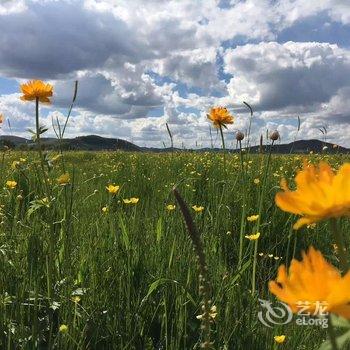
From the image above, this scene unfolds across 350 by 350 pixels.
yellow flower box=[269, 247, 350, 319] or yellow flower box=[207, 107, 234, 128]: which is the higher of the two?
yellow flower box=[207, 107, 234, 128]

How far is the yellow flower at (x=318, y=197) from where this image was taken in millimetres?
608

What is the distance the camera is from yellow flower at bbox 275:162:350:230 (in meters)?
0.61

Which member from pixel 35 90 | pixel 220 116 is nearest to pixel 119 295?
pixel 35 90

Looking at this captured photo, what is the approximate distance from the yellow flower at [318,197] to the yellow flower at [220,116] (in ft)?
9.54

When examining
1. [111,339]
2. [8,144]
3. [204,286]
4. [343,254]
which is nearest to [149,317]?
[111,339]

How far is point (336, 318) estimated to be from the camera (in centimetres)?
69

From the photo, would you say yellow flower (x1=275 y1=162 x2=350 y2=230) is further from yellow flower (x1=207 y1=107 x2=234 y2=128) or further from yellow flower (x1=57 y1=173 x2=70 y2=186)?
yellow flower (x1=207 y1=107 x2=234 y2=128)

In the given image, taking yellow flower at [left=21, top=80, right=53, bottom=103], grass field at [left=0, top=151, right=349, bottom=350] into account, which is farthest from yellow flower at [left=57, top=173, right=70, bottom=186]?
yellow flower at [left=21, top=80, right=53, bottom=103]

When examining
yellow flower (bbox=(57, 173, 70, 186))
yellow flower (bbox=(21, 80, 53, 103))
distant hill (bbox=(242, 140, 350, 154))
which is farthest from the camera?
distant hill (bbox=(242, 140, 350, 154))

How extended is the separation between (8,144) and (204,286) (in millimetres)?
3024

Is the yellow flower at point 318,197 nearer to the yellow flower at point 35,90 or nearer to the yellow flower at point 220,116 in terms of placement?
the yellow flower at point 35,90

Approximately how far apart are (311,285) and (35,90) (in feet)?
7.14

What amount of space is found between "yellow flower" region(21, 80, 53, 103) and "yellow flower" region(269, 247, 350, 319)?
2.14m

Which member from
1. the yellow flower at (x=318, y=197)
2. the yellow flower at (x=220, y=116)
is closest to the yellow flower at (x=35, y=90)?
the yellow flower at (x=220, y=116)
